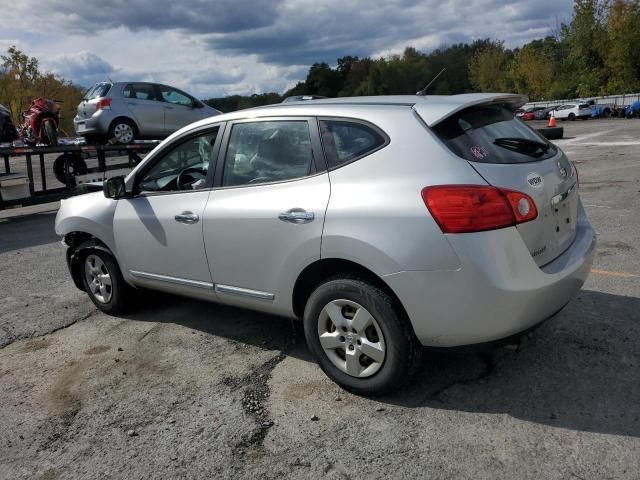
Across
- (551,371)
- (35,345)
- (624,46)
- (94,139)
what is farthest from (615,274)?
(624,46)

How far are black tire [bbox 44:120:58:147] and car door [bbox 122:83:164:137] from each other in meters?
1.58

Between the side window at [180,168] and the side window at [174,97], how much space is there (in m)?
8.84

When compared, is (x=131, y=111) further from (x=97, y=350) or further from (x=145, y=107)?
(x=97, y=350)

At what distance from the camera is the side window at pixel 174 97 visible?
12.8 m

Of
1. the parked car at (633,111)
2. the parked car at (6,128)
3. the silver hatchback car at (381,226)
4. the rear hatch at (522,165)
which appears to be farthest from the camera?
the parked car at (633,111)

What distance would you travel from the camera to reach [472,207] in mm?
2893

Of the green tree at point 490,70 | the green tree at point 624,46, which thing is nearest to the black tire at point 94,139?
the green tree at point 624,46

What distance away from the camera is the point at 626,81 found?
63594 millimetres

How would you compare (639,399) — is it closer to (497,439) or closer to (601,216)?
(497,439)

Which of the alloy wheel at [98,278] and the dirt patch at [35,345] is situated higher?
the alloy wheel at [98,278]

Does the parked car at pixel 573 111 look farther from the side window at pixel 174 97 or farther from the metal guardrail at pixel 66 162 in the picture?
the metal guardrail at pixel 66 162

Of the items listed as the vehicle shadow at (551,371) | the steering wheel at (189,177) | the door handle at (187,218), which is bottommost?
the vehicle shadow at (551,371)

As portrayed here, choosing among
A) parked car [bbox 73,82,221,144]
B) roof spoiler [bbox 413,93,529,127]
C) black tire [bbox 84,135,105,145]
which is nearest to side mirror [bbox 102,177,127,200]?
roof spoiler [bbox 413,93,529,127]

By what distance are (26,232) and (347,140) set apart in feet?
28.2
